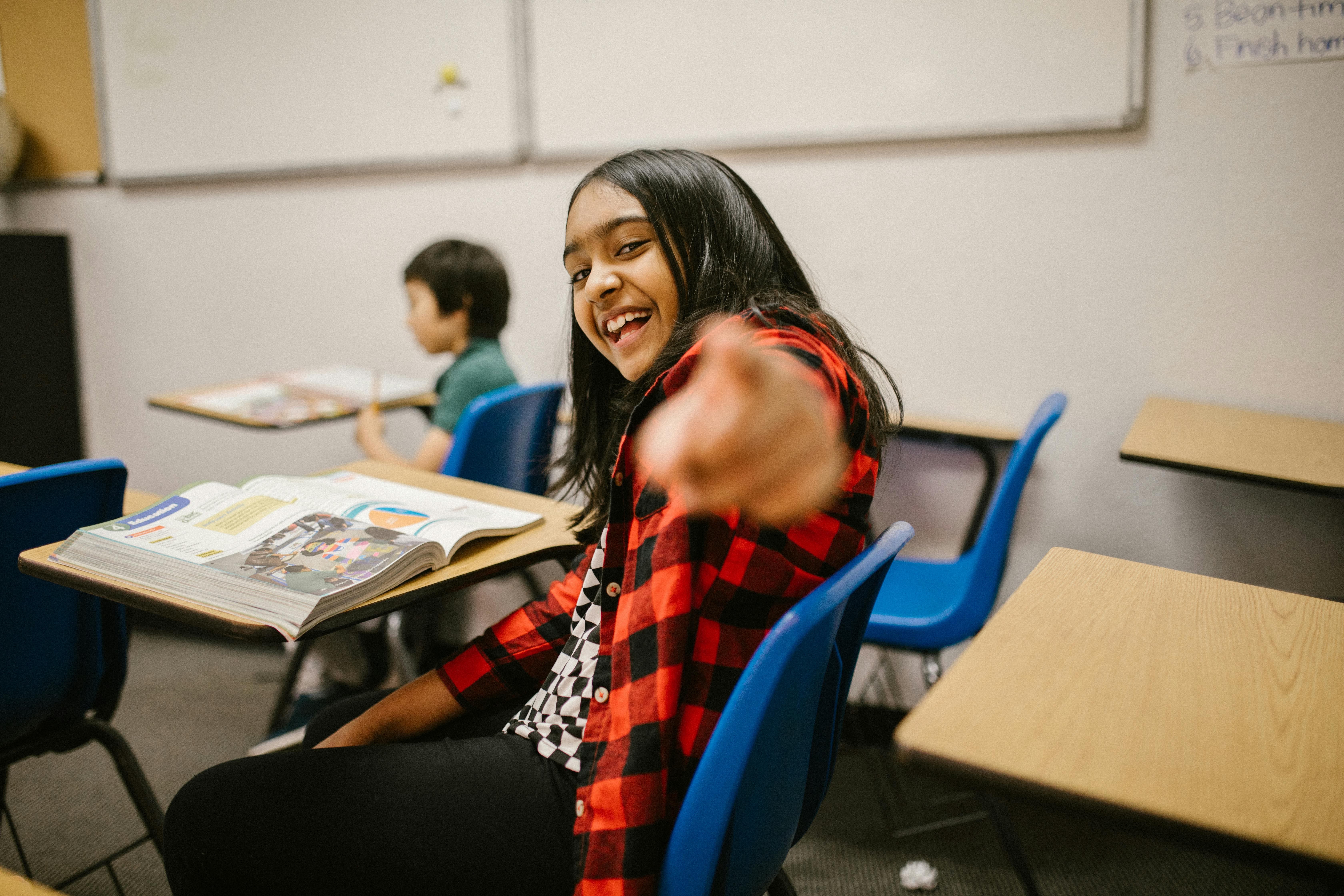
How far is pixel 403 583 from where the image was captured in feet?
2.86

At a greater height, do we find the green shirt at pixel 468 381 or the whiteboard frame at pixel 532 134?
the whiteboard frame at pixel 532 134

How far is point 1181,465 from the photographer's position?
124 centimetres

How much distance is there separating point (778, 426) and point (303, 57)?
2.65 metres

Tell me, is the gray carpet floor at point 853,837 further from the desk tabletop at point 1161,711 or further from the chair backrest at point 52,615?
the desk tabletop at point 1161,711

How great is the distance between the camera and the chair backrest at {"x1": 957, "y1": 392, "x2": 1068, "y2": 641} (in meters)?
1.35

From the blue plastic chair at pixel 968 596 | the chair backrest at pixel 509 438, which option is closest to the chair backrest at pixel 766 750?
the blue plastic chair at pixel 968 596

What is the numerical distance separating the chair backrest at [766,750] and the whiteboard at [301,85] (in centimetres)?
193

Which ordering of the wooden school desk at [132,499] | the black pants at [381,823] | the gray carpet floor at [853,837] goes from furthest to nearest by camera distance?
1. the gray carpet floor at [853,837]
2. the wooden school desk at [132,499]
3. the black pants at [381,823]

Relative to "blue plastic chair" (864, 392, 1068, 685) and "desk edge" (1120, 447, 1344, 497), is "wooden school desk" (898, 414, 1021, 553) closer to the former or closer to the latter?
"blue plastic chair" (864, 392, 1068, 685)

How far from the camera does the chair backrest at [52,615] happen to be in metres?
1.07

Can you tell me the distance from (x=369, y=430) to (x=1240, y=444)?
1.81 metres

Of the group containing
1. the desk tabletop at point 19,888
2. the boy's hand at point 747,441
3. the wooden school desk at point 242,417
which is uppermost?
the boy's hand at point 747,441

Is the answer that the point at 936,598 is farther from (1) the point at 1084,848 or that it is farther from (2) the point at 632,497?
(2) the point at 632,497

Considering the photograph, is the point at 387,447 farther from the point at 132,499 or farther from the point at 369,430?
the point at 132,499
